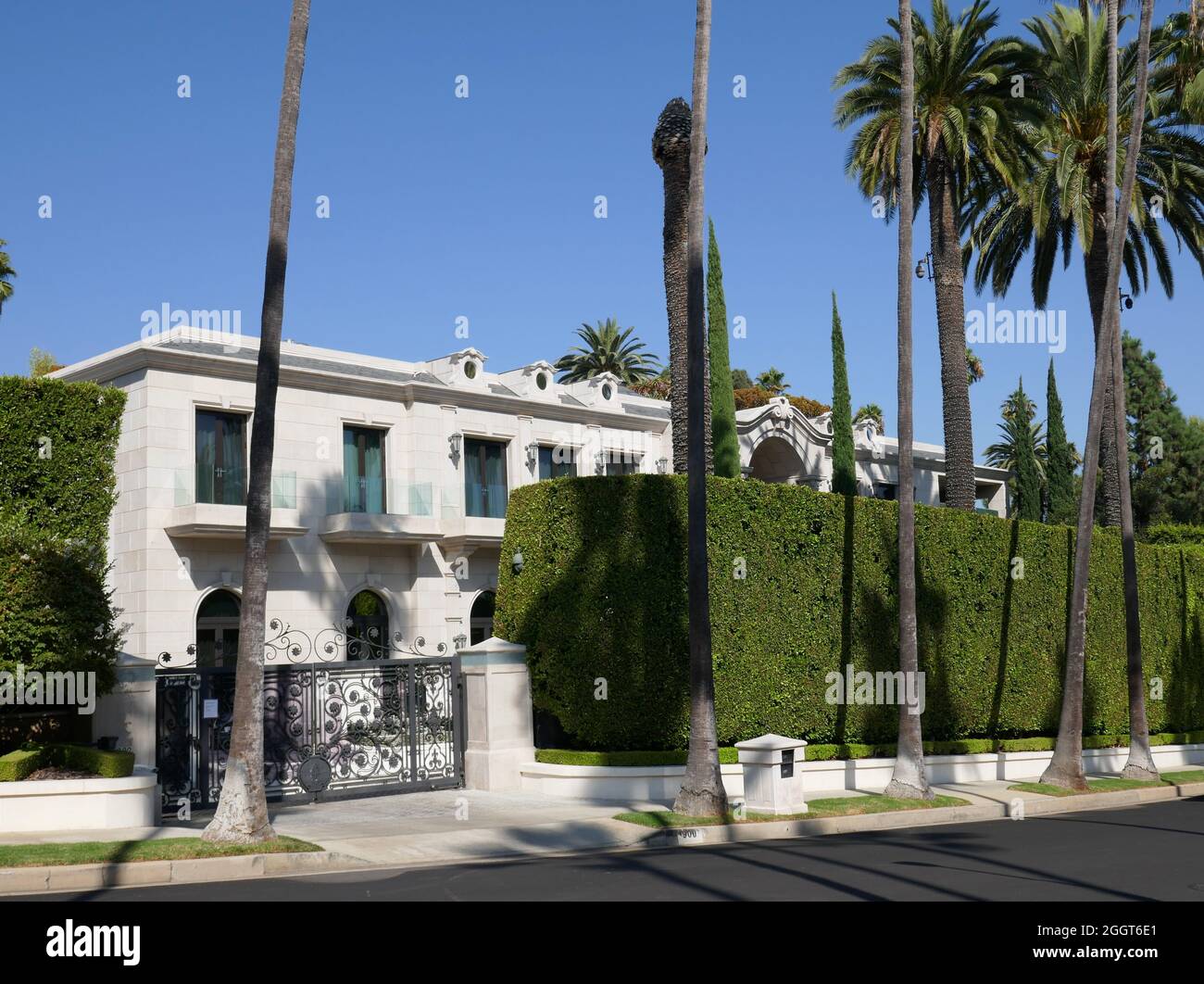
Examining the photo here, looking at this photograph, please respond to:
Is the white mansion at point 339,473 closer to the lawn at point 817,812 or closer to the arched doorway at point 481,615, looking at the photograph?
the arched doorway at point 481,615

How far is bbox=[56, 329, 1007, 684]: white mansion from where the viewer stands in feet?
89.9

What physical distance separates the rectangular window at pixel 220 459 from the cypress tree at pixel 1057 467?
3203cm

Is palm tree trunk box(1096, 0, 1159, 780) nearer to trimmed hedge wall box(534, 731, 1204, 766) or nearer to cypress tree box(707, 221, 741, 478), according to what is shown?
trimmed hedge wall box(534, 731, 1204, 766)

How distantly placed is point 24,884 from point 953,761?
17.5 meters

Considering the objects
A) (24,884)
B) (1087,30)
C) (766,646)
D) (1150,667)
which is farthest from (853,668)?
(1087,30)

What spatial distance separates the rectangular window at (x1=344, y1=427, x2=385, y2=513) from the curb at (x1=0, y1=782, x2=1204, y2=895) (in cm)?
1675

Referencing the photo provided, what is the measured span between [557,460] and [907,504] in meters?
17.0

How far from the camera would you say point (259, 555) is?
13945 mm

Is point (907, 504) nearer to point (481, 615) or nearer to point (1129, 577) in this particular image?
point (1129, 577)

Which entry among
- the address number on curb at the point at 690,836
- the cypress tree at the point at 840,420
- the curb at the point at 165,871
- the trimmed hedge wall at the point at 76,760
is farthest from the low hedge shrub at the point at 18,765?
the cypress tree at the point at 840,420

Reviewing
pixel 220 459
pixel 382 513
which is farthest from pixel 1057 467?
pixel 220 459

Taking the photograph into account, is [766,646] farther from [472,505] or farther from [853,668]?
[472,505]

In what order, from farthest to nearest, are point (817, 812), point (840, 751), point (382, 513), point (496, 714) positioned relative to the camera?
point (382, 513) < point (840, 751) < point (496, 714) < point (817, 812)

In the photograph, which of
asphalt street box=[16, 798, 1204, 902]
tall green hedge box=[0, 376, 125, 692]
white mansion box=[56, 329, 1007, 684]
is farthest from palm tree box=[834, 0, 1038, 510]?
tall green hedge box=[0, 376, 125, 692]
